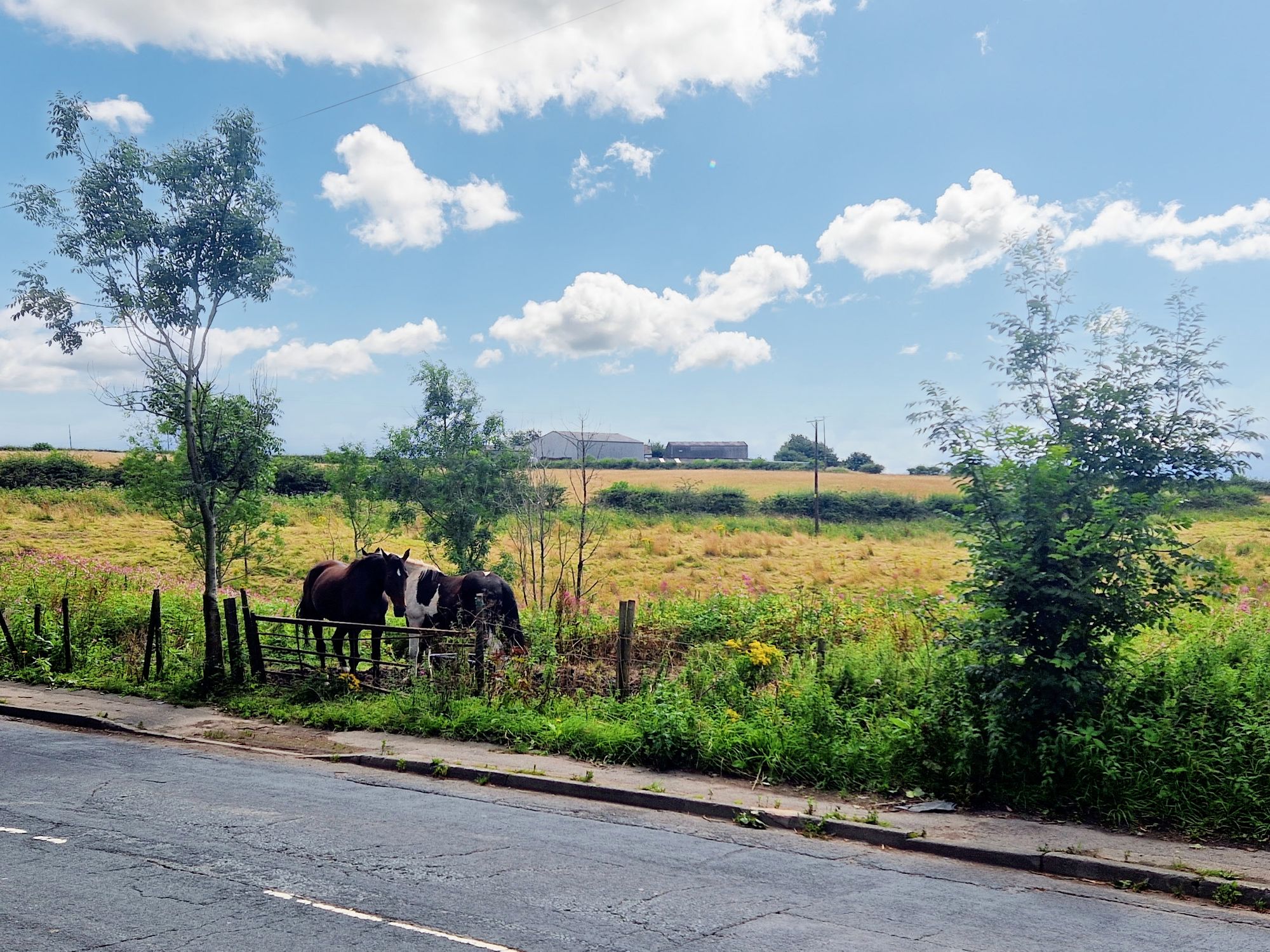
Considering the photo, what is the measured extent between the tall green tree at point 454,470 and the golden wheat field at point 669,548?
1554mm

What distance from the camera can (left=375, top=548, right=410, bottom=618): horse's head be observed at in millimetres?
15883

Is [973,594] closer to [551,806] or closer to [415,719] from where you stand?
[551,806]

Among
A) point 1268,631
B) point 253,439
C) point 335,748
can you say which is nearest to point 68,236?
point 253,439

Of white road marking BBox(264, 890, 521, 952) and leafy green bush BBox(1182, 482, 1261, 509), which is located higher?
leafy green bush BBox(1182, 482, 1261, 509)

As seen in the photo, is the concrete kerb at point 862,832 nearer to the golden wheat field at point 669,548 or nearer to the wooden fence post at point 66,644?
the wooden fence post at point 66,644

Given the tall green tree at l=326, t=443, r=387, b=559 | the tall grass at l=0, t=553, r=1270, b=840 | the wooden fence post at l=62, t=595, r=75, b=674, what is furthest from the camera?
the tall green tree at l=326, t=443, r=387, b=559

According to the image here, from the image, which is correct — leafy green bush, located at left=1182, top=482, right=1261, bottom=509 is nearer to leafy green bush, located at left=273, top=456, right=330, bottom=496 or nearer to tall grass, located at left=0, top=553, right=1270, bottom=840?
tall grass, located at left=0, top=553, right=1270, bottom=840

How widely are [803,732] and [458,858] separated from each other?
12.8 ft

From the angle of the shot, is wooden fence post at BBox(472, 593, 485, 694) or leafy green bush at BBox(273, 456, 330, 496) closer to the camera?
wooden fence post at BBox(472, 593, 485, 694)

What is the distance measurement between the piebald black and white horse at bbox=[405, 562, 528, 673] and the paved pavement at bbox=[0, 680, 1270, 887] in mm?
3051

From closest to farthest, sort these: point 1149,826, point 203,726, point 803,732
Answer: point 1149,826 → point 803,732 → point 203,726

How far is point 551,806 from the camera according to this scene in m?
8.51

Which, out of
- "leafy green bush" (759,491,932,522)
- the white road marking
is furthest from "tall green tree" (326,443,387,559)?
"leafy green bush" (759,491,932,522)

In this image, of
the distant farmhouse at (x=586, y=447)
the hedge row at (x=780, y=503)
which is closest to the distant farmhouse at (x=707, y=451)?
the distant farmhouse at (x=586, y=447)
